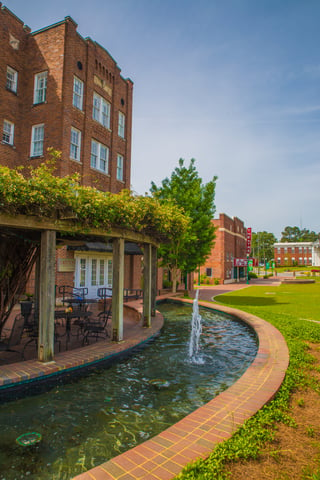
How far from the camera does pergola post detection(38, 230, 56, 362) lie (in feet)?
19.4

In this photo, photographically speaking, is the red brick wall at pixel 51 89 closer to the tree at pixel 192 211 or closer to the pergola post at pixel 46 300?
the tree at pixel 192 211

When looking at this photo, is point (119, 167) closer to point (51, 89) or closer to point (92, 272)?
point (51, 89)

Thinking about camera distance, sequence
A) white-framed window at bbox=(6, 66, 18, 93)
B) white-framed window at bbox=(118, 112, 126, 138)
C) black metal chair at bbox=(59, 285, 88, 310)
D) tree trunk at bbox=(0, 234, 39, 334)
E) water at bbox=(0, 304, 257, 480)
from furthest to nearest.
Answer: white-framed window at bbox=(118, 112, 126, 138) < white-framed window at bbox=(6, 66, 18, 93) < black metal chair at bbox=(59, 285, 88, 310) < tree trunk at bbox=(0, 234, 39, 334) < water at bbox=(0, 304, 257, 480)

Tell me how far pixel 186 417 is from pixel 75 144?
16597mm

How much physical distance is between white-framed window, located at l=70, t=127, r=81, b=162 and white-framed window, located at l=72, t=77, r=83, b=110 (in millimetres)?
1521

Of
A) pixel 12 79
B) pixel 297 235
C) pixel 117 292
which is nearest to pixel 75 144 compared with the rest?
pixel 12 79

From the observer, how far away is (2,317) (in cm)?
721

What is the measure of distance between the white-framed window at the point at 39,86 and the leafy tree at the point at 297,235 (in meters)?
152


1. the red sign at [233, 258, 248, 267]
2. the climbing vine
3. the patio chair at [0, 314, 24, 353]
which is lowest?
the patio chair at [0, 314, 24, 353]

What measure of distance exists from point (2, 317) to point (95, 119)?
1529cm

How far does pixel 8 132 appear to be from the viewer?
53.9 feet

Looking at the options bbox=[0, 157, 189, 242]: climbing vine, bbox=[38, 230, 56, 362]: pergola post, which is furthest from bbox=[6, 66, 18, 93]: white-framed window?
bbox=[38, 230, 56, 362]: pergola post

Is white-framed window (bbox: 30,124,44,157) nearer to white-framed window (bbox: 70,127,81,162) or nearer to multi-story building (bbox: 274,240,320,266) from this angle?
white-framed window (bbox: 70,127,81,162)

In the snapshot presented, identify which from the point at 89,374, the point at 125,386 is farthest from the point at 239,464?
the point at 89,374
